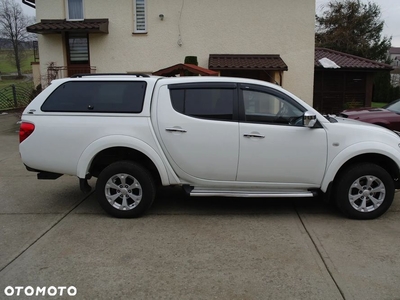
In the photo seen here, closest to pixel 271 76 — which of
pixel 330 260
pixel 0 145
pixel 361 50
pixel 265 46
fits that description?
pixel 265 46

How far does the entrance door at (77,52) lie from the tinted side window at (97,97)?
36.6 feet

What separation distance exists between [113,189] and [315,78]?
14.1m

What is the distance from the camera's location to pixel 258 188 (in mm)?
5168

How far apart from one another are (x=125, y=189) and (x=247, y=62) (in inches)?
414

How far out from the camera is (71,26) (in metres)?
14.6

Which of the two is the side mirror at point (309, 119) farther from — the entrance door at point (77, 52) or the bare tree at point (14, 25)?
the bare tree at point (14, 25)

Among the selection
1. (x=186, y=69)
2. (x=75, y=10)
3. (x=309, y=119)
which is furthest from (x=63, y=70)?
(x=309, y=119)

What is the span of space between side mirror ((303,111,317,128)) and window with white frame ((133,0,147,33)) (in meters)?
11.9

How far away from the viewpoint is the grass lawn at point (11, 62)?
56.1 m

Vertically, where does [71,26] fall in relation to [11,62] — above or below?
below

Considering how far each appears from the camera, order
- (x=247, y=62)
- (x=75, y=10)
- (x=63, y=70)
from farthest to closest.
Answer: (x=63, y=70)
(x=75, y=10)
(x=247, y=62)

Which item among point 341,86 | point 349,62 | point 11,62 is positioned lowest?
point 341,86

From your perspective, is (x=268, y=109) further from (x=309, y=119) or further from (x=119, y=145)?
A: (x=119, y=145)

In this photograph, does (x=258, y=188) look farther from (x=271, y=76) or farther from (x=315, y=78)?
(x=315, y=78)
